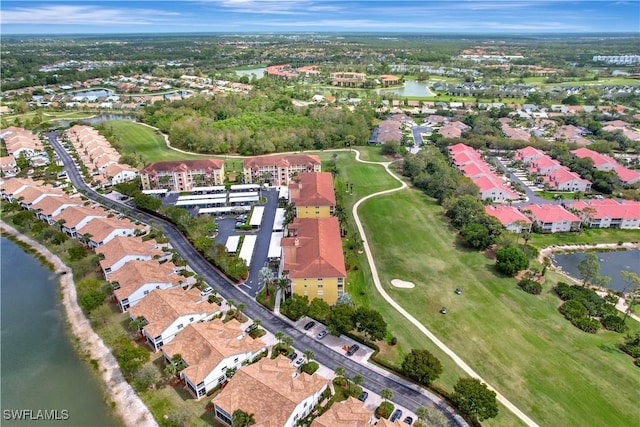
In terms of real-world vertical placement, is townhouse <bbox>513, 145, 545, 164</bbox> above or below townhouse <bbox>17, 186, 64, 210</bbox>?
above

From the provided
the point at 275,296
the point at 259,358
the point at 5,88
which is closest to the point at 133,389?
the point at 259,358

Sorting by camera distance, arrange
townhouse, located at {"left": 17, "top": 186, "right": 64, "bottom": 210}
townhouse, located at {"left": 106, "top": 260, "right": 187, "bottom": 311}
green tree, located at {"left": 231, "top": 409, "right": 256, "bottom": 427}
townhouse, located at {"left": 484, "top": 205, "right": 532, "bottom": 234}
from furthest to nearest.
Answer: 1. townhouse, located at {"left": 17, "top": 186, "right": 64, "bottom": 210}
2. townhouse, located at {"left": 484, "top": 205, "right": 532, "bottom": 234}
3. townhouse, located at {"left": 106, "top": 260, "right": 187, "bottom": 311}
4. green tree, located at {"left": 231, "top": 409, "right": 256, "bottom": 427}

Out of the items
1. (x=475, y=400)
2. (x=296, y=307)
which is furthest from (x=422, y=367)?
(x=296, y=307)

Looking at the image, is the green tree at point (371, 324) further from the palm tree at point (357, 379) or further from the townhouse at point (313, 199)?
the townhouse at point (313, 199)

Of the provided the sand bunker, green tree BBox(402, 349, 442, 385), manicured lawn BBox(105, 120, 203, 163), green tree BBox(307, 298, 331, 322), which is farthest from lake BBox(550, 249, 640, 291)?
manicured lawn BBox(105, 120, 203, 163)

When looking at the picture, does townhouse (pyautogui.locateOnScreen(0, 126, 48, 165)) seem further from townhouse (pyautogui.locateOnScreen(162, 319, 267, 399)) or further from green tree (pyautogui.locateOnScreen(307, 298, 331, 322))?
green tree (pyautogui.locateOnScreen(307, 298, 331, 322))

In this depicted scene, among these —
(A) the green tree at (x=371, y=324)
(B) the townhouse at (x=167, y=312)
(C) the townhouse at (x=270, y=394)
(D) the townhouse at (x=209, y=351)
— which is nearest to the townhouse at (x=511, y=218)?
(A) the green tree at (x=371, y=324)

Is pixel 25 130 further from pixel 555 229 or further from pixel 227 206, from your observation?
pixel 555 229
